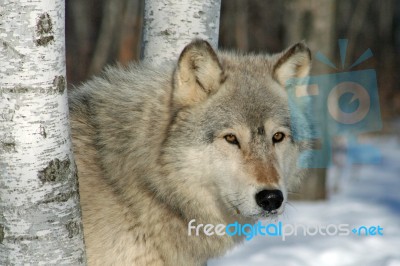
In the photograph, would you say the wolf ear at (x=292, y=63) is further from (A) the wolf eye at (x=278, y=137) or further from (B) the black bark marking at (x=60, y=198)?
(B) the black bark marking at (x=60, y=198)

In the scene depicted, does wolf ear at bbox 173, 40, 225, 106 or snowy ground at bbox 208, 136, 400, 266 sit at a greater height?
wolf ear at bbox 173, 40, 225, 106

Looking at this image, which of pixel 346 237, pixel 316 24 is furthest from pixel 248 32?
pixel 346 237

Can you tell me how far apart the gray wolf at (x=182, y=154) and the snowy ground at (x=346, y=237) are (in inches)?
22.5

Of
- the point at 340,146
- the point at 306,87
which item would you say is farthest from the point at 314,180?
the point at 306,87

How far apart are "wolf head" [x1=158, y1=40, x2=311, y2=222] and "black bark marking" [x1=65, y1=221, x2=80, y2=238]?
0.58 metres

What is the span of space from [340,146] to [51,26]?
895cm

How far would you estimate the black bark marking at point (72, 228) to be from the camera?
306 cm

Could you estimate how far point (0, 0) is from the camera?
2.74 metres

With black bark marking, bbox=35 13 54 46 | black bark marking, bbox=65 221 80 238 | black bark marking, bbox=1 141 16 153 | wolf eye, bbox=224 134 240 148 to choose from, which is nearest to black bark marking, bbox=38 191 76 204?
black bark marking, bbox=65 221 80 238

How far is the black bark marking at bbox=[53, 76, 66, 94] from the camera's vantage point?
290cm

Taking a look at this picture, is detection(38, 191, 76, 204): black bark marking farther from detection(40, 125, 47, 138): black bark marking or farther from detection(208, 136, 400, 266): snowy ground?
detection(208, 136, 400, 266): snowy ground

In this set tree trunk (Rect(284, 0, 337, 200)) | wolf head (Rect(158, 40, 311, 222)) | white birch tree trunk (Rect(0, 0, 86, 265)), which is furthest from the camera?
tree trunk (Rect(284, 0, 337, 200))

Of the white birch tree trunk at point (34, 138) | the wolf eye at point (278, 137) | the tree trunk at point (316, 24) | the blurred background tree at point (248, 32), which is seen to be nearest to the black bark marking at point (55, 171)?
the white birch tree trunk at point (34, 138)

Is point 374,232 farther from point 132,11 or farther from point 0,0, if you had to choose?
point 132,11
